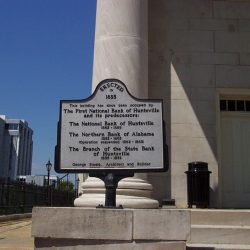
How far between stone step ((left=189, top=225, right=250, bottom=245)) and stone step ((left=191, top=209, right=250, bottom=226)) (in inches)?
17.2

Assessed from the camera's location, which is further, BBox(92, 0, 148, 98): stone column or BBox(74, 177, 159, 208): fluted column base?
BBox(92, 0, 148, 98): stone column

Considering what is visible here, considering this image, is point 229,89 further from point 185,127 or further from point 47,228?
point 47,228

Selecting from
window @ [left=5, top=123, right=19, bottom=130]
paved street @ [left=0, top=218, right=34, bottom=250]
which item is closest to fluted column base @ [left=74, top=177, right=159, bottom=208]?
paved street @ [left=0, top=218, right=34, bottom=250]

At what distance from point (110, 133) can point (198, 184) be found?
5.89 meters

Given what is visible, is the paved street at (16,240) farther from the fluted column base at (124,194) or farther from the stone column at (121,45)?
the stone column at (121,45)

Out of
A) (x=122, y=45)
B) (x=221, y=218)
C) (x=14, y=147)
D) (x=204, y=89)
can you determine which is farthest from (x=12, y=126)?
(x=221, y=218)

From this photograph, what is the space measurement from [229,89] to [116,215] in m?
7.71

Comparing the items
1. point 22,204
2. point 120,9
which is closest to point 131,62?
point 120,9

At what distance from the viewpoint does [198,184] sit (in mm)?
11211

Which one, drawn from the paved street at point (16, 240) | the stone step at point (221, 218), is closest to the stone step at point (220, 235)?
Answer: the stone step at point (221, 218)

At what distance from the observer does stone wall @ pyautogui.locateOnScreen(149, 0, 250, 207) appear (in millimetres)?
11789

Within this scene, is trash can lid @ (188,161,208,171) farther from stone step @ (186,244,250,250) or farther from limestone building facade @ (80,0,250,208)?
stone step @ (186,244,250,250)

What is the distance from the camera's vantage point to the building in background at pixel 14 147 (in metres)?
150

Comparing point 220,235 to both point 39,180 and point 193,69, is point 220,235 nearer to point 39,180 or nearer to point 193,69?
point 193,69
